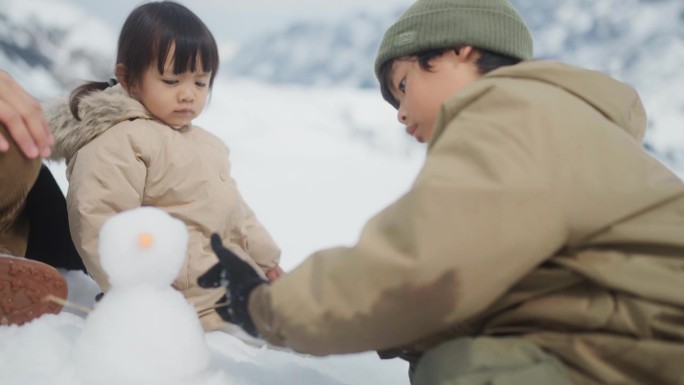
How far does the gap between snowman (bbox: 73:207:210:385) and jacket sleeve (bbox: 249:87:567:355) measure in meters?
0.16

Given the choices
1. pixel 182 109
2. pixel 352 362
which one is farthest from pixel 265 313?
pixel 182 109

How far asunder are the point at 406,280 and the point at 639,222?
331mm

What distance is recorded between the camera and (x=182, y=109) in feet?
5.42

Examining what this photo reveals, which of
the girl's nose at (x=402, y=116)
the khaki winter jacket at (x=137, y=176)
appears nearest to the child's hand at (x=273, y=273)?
the khaki winter jacket at (x=137, y=176)

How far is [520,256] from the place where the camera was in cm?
78

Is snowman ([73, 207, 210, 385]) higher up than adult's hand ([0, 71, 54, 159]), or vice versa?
adult's hand ([0, 71, 54, 159])

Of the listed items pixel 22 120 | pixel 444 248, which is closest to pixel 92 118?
pixel 22 120

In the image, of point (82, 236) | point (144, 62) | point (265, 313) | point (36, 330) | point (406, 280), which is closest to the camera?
point (406, 280)

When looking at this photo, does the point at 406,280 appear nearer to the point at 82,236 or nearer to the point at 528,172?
the point at 528,172

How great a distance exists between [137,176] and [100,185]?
3.7 inches

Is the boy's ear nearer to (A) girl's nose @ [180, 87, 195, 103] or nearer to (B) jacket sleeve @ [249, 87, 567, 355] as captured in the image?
(B) jacket sleeve @ [249, 87, 567, 355]

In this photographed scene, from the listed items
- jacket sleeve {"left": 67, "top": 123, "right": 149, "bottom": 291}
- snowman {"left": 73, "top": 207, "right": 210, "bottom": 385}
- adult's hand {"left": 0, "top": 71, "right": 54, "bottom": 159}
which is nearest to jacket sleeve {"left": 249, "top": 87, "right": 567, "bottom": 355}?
snowman {"left": 73, "top": 207, "right": 210, "bottom": 385}

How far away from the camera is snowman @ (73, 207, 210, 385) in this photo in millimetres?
857

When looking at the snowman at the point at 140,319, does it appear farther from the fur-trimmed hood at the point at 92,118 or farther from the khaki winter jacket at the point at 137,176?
the fur-trimmed hood at the point at 92,118
